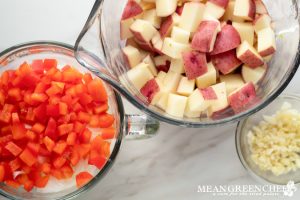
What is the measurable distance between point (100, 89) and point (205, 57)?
34 cm

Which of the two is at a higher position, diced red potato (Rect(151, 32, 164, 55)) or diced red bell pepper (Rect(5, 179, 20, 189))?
diced red potato (Rect(151, 32, 164, 55))

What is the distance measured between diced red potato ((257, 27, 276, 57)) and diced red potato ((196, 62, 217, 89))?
0.13 m

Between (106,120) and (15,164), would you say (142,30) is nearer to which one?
(106,120)

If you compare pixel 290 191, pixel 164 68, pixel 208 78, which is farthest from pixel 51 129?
pixel 290 191

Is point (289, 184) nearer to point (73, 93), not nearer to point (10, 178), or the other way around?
point (73, 93)

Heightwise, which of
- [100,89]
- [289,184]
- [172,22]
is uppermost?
[172,22]

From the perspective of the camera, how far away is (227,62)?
1265 mm

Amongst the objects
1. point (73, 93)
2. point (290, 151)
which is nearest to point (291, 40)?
point (290, 151)

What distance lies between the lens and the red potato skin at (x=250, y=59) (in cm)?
122

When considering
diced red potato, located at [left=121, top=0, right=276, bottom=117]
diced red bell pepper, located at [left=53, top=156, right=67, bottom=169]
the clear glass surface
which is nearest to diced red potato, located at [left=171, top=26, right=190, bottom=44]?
diced red potato, located at [left=121, top=0, right=276, bottom=117]

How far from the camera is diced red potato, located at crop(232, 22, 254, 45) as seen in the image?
125 cm

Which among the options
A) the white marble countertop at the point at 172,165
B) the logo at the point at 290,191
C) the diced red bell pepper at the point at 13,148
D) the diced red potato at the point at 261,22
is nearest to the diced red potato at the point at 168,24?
the diced red potato at the point at 261,22

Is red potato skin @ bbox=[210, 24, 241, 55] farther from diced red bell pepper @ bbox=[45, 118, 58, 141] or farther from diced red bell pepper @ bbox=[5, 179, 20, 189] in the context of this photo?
diced red bell pepper @ bbox=[5, 179, 20, 189]

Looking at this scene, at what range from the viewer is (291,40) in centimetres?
130
